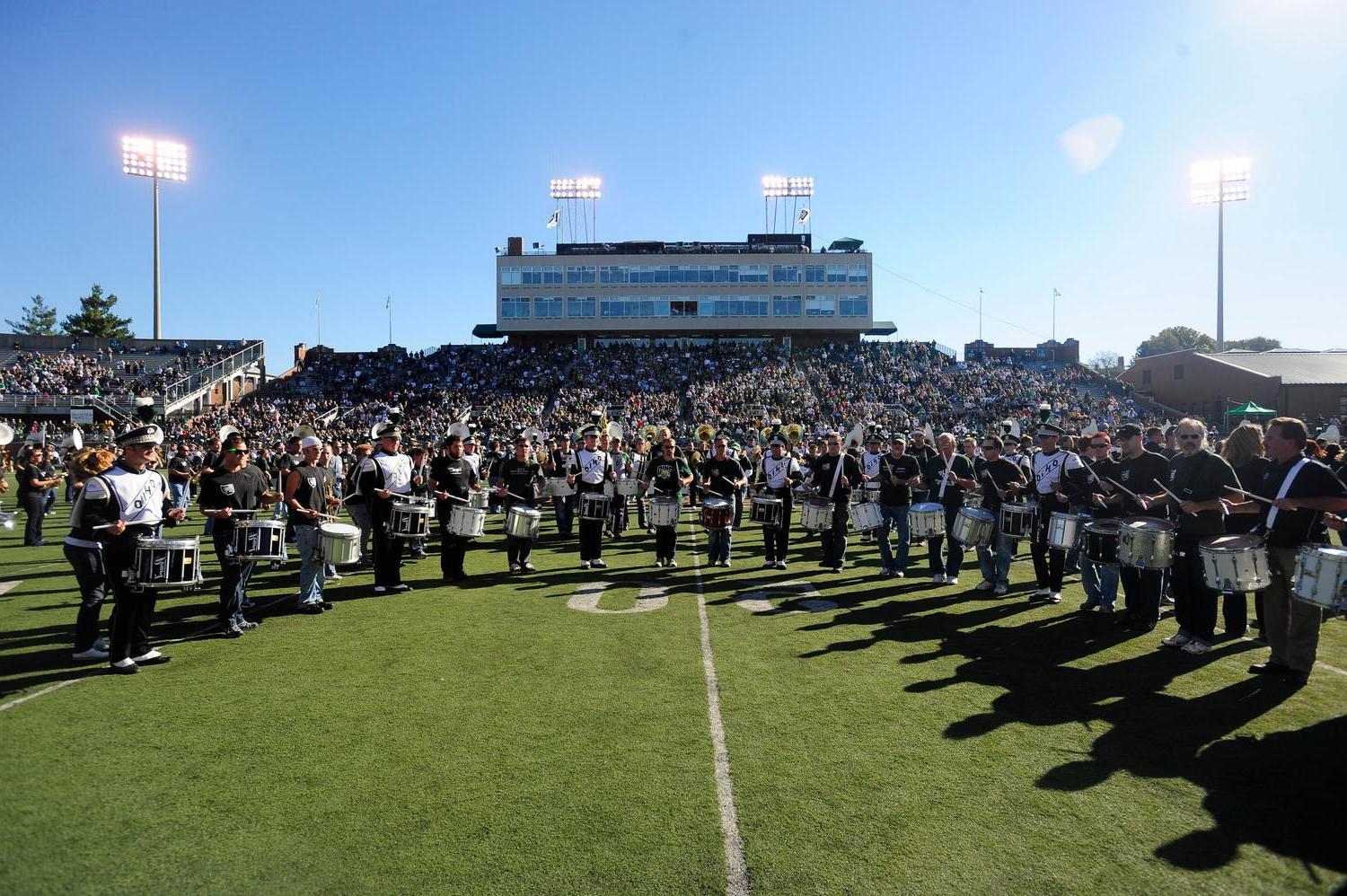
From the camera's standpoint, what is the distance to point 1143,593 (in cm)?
870

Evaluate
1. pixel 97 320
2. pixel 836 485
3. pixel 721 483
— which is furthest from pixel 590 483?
pixel 97 320

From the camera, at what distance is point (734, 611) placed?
9.54m

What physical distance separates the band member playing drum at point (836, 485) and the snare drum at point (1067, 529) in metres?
3.50

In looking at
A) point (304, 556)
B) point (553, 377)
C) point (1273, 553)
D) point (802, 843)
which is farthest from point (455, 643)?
point (553, 377)

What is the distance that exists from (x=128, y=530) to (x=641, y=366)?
4978 cm

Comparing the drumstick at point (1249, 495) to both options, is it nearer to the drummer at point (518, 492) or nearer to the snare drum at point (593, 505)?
the snare drum at point (593, 505)

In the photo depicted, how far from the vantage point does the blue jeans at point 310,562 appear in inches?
372

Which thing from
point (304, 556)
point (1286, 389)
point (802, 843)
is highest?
point (1286, 389)

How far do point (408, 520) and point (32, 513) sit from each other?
11050 mm

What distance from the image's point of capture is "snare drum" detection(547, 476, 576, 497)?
52.4 feet

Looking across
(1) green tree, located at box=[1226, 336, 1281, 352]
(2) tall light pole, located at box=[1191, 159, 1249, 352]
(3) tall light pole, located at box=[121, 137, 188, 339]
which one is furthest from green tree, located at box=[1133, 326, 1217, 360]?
(3) tall light pole, located at box=[121, 137, 188, 339]

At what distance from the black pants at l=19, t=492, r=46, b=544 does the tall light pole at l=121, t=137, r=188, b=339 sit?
42732 millimetres

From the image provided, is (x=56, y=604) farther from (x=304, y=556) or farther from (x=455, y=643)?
(x=455, y=643)

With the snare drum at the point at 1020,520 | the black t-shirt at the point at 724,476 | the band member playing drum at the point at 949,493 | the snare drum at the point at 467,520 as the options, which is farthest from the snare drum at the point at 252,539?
the snare drum at the point at 1020,520
